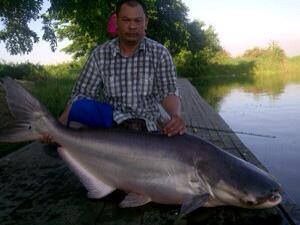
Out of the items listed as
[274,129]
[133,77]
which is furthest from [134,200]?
[274,129]

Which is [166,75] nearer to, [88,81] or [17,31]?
[88,81]

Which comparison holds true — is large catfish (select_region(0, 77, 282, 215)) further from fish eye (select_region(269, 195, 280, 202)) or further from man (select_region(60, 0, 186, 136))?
man (select_region(60, 0, 186, 136))

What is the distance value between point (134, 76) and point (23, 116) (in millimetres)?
1119

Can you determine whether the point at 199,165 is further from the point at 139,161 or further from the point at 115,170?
the point at 115,170

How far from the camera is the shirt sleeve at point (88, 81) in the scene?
4.52 meters

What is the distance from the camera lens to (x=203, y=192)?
339cm

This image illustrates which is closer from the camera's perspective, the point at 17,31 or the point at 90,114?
the point at 90,114

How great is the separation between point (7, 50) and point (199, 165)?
16063 millimetres

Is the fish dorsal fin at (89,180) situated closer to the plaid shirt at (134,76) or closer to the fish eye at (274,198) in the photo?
the plaid shirt at (134,76)

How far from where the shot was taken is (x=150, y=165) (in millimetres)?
3615

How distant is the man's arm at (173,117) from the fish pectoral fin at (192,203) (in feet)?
1.70

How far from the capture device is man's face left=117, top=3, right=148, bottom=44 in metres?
4.22

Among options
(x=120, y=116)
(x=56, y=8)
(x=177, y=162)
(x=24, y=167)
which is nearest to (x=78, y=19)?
(x=56, y=8)

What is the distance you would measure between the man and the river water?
9.12ft
